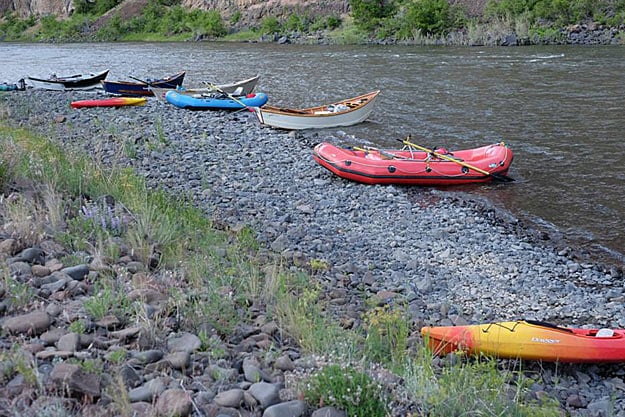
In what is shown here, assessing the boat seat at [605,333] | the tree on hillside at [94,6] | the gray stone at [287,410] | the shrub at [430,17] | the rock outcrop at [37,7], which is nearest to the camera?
the gray stone at [287,410]

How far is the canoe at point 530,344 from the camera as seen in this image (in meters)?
5.16

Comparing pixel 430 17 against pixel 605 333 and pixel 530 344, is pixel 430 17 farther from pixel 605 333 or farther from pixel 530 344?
pixel 530 344

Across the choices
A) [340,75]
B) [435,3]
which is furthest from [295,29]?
[340,75]

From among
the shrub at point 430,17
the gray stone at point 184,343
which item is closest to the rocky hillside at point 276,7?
the shrub at point 430,17

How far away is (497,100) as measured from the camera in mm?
17188

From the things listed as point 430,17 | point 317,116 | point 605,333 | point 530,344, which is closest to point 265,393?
point 530,344

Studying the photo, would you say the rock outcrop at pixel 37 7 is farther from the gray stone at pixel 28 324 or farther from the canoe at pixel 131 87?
the gray stone at pixel 28 324

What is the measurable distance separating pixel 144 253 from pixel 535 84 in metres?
16.2

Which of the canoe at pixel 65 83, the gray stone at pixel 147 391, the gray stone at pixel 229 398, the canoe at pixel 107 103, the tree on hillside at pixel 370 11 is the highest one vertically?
the tree on hillside at pixel 370 11

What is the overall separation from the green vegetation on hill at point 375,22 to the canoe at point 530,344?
95.0 ft

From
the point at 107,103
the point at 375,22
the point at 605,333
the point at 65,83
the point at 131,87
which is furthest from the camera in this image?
the point at 375,22

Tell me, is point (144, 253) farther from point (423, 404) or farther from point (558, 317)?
point (558, 317)

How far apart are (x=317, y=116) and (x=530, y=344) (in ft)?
34.1

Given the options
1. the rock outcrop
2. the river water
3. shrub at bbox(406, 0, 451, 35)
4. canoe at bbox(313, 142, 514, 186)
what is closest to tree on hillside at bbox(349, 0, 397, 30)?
shrub at bbox(406, 0, 451, 35)
